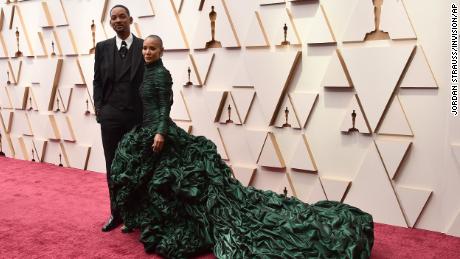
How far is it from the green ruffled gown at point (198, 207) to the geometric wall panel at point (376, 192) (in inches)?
22.9

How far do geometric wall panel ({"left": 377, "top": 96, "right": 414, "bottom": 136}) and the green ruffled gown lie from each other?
73 centimetres

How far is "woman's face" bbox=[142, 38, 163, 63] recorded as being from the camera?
108 inches

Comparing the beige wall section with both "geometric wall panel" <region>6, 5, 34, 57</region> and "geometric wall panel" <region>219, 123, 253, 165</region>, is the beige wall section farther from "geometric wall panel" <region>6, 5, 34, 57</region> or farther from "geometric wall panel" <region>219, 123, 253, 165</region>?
"geometric wall panel" <region>6, 5, 34, 57</region>

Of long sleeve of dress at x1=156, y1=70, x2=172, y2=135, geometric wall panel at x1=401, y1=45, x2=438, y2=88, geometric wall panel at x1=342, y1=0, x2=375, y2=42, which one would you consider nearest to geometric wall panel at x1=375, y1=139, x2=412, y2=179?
geometric wall panel at x1=401, y1=45, x2=438, y2=88

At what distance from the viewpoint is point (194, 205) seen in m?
2.69

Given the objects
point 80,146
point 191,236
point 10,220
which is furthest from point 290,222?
point 80,146

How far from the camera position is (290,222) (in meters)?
2.48

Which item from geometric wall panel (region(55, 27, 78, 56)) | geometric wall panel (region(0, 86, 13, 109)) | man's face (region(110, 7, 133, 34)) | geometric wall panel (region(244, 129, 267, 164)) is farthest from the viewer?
geometric wall panel (region(0, 86, 13, 109))

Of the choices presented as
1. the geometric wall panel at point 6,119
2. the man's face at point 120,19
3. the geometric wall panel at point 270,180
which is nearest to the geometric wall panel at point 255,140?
the geometric wall panel at point 270,180

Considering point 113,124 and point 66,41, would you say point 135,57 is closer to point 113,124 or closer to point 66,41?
point 113,124

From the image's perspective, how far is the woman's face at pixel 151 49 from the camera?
9.01 feet

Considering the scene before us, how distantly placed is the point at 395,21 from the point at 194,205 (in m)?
1.77

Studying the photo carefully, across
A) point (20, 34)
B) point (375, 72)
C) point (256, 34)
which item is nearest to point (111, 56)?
point (256, 34)

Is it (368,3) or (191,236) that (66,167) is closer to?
(191,236)
